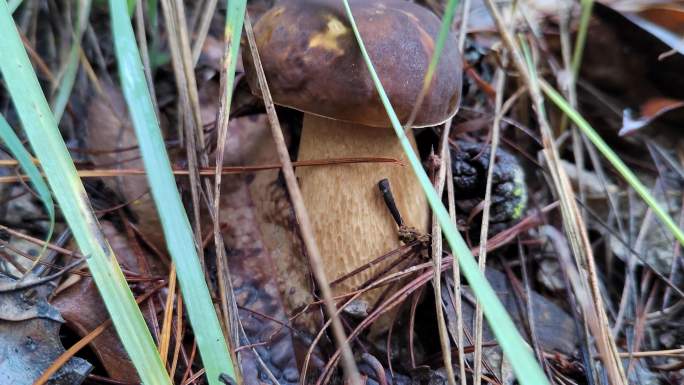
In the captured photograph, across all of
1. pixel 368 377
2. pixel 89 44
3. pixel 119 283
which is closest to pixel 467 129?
pixel 368 377

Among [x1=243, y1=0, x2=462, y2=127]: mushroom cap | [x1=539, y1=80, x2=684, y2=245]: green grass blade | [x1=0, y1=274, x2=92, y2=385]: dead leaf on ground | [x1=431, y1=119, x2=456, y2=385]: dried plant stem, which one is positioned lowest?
[x1=0, y1=274, x2=92, y2=385]: dead leaf on ground

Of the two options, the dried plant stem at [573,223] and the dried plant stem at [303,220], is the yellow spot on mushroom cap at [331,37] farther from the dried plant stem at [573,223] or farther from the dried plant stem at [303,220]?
the dried plant stem at [573,223]

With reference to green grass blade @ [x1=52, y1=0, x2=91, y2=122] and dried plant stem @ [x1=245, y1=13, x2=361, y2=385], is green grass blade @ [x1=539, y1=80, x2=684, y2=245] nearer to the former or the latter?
dried plant stem @ [x1=245, y1=13, x2=361, y2=385]

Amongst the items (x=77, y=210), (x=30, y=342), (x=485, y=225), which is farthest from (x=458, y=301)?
(x=30, y=342)

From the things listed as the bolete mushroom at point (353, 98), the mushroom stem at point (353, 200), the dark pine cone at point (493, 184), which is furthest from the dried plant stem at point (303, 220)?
the dark pine cone at point (493, 184)

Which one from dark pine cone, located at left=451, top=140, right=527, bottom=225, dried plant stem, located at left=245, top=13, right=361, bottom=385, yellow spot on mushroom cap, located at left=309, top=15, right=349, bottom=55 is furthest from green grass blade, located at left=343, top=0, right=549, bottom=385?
dark pine cone, located at left=451, top=140, right=527, bottom=225

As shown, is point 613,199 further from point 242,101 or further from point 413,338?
point 242,101

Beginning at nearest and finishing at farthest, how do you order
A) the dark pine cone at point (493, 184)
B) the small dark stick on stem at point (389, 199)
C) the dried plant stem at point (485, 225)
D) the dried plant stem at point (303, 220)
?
the dried plant stem at point (303, 220), the dried plant stem at point (485, 225), the small dark stick on stem at point (389, 199), the dark pine cone at point (493, 184)

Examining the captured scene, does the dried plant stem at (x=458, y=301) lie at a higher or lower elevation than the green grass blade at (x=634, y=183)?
lower
